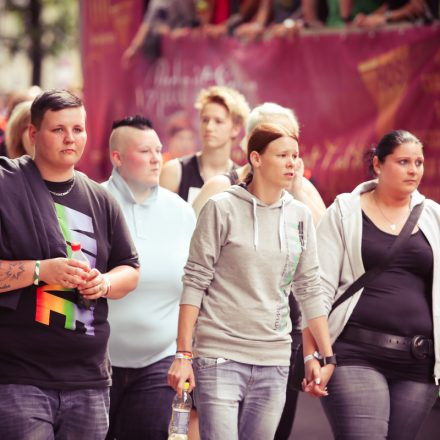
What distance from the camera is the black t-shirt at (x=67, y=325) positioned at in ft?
14.0

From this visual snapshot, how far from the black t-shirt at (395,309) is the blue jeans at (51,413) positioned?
138 cm

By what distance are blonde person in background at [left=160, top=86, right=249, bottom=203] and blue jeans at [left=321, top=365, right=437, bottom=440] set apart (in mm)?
2048

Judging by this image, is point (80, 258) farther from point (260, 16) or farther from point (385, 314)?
point (260, 16)

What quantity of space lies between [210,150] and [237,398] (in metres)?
2.57

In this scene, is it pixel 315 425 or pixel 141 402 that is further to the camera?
pixel 315 425

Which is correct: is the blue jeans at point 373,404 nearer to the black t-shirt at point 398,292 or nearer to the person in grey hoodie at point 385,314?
the person in grey hoodie at point 385,314

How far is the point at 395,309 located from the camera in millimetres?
5289

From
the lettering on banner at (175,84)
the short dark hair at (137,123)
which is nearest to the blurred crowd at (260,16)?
the lettering on banner at (175,84)

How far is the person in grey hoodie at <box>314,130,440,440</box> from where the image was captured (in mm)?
5254

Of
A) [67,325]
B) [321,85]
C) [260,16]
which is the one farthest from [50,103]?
[260,16]

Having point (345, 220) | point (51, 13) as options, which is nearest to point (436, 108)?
point (345, 220)

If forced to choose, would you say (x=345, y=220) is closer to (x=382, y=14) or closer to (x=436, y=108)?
(x=436, y=108)

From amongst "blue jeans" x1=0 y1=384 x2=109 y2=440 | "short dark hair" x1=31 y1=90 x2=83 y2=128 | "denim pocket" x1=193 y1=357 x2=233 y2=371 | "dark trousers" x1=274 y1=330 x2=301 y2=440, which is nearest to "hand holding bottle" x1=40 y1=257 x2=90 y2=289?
"blue jeans" x1=0 y1=384 x2=109 y2=440

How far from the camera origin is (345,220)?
5418mm
